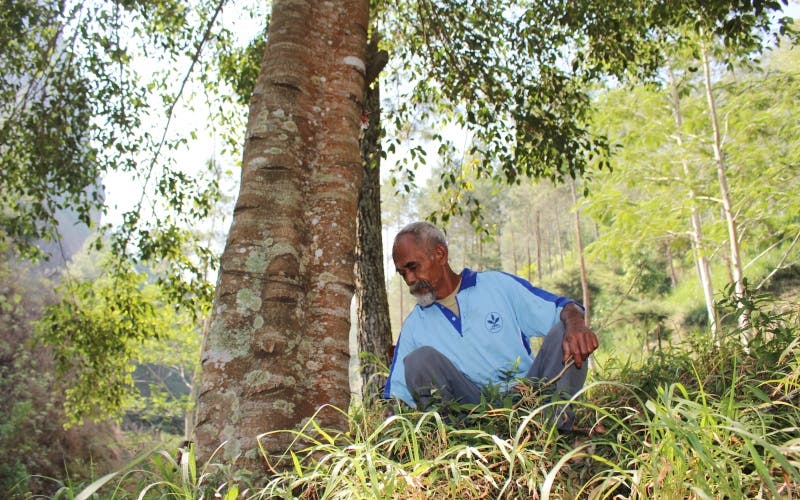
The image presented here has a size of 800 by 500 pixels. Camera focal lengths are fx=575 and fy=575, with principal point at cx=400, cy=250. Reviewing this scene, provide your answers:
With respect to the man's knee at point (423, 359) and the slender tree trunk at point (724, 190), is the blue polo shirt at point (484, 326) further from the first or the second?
the slender tree trunk at point (724, 190)

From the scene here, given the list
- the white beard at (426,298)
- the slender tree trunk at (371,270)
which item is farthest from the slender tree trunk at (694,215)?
the white beard at (426,298)

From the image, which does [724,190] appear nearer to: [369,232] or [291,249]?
[369,232]

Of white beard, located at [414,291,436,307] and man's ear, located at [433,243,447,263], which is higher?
man's ear, located at [433,243,447,263]

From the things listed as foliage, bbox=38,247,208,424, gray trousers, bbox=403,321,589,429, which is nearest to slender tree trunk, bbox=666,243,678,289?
foliage, bbox=38,247,208,424

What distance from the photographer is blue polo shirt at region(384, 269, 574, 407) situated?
3.05 metres

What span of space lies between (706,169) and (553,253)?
51525 millimetres

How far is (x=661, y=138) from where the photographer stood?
13.2 meters

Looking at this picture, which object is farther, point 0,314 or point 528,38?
point 0,314

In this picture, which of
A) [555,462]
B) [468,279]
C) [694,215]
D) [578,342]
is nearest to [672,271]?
[694,215]

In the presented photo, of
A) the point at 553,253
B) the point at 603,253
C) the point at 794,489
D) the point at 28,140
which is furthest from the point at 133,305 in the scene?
the point at 553,253

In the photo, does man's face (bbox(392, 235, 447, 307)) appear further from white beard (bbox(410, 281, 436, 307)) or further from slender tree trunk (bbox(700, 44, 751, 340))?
slender tree trunk (bbox(700, 44, 751, 340))

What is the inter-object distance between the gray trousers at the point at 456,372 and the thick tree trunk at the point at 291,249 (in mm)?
332

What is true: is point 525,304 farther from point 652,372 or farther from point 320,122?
point 320,122

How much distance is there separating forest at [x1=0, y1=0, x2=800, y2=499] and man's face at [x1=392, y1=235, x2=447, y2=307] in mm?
337
